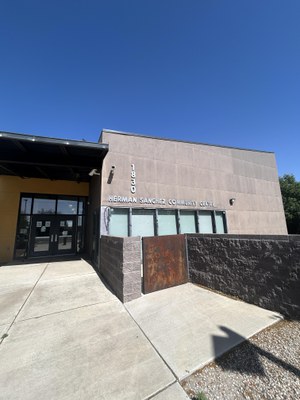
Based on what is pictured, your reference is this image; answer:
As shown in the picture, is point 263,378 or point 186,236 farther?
point 186,236

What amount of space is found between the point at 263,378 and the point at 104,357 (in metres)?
1.99

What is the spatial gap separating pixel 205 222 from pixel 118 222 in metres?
4.85

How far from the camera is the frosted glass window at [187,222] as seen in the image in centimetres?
942

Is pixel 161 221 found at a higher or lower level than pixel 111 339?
higher

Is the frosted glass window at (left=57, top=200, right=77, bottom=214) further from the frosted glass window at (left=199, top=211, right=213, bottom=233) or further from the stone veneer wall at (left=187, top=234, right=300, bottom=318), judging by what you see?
the stone veneer wall at (left=187, top=234, right=300, bottom=318)

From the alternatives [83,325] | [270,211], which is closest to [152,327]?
[83,325]

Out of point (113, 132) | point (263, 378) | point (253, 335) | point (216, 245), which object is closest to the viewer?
point (263, 378)

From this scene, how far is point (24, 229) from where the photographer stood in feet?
34.5

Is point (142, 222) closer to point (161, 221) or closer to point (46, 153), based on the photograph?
point (161, 221)

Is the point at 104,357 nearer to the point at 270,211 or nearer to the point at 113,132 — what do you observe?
the point at 113,132

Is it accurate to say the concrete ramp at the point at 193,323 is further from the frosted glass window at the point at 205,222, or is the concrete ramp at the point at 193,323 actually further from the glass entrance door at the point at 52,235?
the glass entrance door at the point at 52,235

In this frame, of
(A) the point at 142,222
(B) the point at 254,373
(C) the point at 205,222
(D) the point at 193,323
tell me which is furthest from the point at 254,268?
(C) the point at 205,222

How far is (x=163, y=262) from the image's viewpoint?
5188 mm

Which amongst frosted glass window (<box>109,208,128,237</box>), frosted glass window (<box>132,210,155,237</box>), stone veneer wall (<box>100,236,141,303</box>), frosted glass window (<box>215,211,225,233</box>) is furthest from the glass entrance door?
frosted glass window (<box>215,211,225,233</box>)
